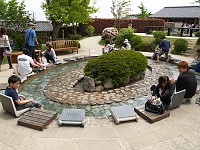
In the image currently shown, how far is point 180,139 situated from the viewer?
4.45m

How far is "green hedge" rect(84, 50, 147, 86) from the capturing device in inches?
311

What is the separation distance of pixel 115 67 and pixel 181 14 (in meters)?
31.7

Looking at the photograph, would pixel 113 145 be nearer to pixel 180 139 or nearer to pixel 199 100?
pixel 180 139

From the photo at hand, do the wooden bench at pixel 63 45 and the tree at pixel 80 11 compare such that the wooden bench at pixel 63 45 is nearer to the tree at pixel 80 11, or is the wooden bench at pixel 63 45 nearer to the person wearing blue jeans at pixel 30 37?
the tree at pixel 80 11

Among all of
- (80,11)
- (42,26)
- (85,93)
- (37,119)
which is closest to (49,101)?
(85,93)

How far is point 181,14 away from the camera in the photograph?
34719 mm

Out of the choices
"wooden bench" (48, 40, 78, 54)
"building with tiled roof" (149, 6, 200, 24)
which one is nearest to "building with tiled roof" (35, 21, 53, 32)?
"wooden bench" (48, 40, 78, 54)

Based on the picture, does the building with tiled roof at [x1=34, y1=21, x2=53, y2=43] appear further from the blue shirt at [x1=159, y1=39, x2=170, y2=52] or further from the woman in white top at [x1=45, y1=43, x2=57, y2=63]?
the blue shirt at [x1=159, y1=39, x2=170, y2=52]

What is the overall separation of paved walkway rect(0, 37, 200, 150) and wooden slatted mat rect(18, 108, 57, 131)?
0.11 meters

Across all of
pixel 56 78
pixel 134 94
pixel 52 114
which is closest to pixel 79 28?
pixel 56 78

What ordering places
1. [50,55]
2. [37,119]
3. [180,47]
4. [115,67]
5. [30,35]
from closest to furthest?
Answer: [37,119], [115,67], [30,35], [50,55], [180,47]

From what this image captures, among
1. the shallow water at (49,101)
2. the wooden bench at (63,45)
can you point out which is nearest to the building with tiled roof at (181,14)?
the wooden bench at (63,45)

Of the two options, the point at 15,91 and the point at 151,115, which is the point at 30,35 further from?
the point at 151,115

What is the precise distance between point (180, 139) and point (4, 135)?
4.02 metres
